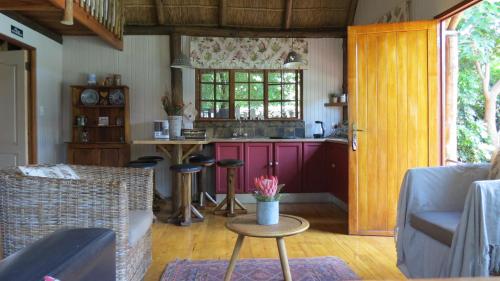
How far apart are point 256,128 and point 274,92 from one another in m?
0.64

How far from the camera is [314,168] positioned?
18.9 feet

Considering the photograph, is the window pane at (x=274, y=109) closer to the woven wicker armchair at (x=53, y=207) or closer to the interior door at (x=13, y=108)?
the interior door at (x=13, y=108)

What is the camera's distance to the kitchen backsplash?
246 inches

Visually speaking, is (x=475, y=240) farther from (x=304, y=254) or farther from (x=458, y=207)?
(x=304, y=254)

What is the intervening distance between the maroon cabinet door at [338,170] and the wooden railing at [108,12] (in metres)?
3.40

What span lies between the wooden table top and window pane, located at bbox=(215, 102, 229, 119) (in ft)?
12.3

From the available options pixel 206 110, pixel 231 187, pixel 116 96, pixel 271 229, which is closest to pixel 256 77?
pixel 206 110

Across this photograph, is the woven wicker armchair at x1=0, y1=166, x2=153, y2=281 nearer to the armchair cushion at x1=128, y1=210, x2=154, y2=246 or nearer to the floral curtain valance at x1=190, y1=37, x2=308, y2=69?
the armchair cushion at x1=128, y1=210, x2=154, y2=246

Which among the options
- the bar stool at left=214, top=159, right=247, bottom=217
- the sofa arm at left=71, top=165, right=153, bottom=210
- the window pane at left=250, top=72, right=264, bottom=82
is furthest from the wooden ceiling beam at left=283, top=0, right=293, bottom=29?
the sofa arm at left=71, top=165, right=153, bottom=210

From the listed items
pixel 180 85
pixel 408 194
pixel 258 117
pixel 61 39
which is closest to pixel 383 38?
pixel 408 194

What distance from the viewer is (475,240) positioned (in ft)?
6.53

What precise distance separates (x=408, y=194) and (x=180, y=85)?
13.6 feet

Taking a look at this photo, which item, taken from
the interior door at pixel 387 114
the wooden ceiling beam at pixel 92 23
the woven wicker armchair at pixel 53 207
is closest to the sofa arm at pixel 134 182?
the woven wicker armchair at pixel 53 207

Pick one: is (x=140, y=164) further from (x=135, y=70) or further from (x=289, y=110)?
(x=289, y=110)
